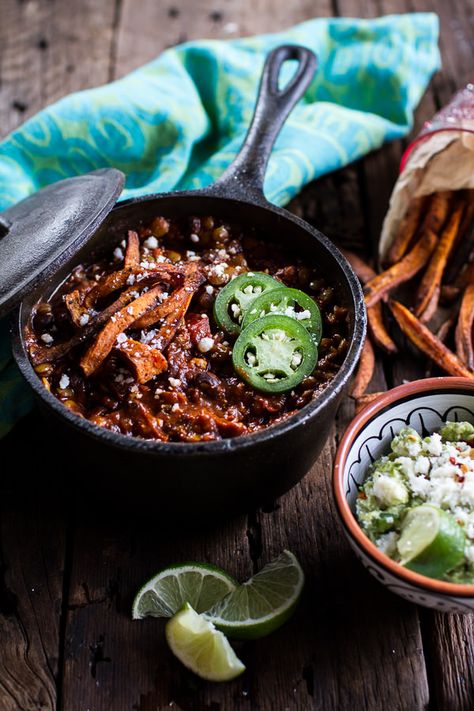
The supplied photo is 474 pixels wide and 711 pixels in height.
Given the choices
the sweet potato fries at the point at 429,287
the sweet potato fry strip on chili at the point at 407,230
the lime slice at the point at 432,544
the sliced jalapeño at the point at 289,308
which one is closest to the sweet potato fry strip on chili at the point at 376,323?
the sweet potato fries at the point at 429,287

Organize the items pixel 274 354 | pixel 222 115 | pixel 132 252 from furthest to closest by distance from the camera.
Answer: pixel 222 115, pixel 132 252, pixel 274 354

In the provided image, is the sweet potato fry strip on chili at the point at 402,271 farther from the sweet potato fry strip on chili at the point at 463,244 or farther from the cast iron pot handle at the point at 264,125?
the cast iron pot handle at the point at 264,125

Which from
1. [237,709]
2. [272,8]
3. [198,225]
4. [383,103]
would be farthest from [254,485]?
[272,8]

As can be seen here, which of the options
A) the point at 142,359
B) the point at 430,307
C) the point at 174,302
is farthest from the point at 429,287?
the point at 142,359

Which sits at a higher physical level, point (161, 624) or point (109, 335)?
point (109, 335)

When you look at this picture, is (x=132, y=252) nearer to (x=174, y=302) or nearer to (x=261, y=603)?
(x=174, y=302)

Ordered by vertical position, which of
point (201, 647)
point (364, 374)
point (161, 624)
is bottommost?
point (161, 624)
